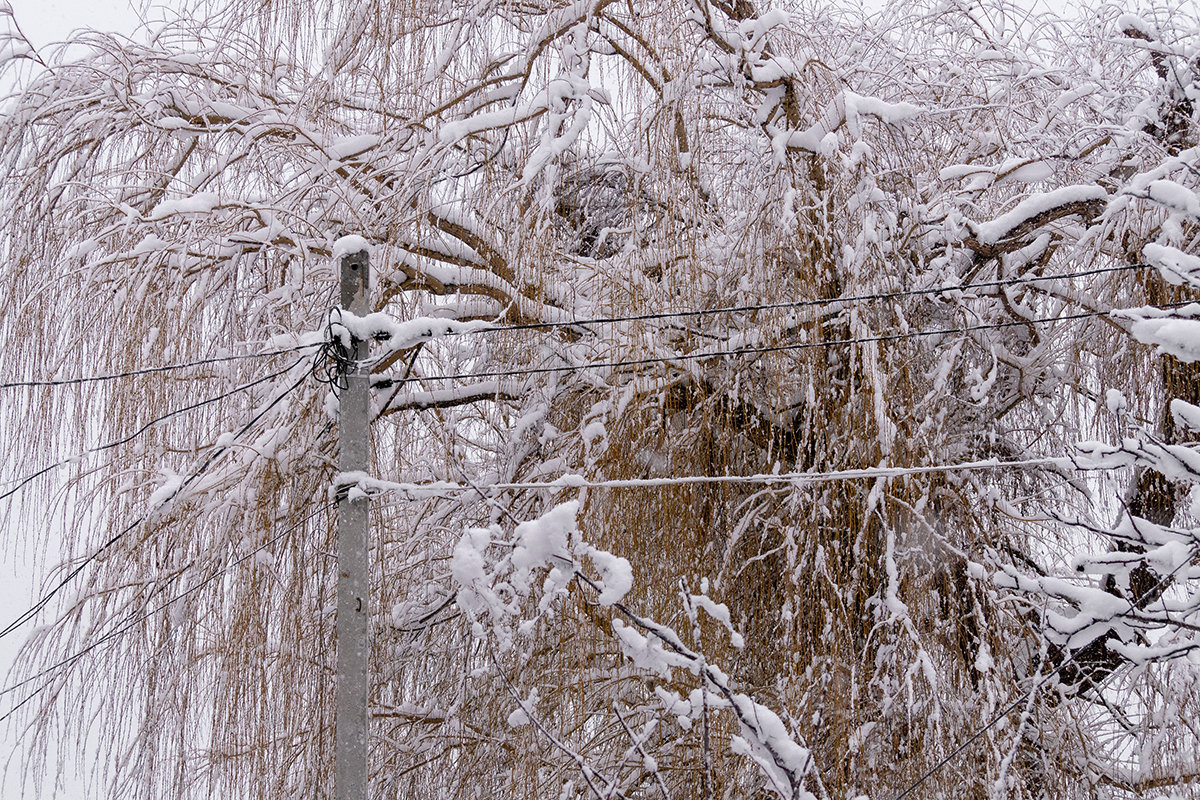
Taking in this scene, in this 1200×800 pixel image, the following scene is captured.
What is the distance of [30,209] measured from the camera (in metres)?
4.23

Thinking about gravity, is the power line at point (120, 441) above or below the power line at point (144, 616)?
above

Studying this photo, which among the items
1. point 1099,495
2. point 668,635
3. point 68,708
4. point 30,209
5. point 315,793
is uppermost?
point 30,209

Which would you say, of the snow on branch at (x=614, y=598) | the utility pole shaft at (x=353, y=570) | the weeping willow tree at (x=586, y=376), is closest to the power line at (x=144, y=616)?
the weeping willow tree at (x=586, y=376)

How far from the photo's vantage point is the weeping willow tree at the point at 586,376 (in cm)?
355

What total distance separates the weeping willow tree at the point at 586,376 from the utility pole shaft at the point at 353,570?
35cm

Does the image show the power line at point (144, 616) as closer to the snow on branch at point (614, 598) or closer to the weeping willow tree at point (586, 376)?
the weeping willow tree at point (586, 376)

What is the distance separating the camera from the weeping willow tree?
140 inches

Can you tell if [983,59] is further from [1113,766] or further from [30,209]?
[30,209]

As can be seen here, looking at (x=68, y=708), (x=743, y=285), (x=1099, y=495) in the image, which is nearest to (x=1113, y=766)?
(x=1099, y=495)

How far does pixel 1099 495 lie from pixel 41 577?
4.39m

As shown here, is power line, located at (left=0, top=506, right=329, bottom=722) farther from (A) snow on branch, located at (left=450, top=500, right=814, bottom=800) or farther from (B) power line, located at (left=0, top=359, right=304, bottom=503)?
(A) snow on branch, located at (left=450, top=500, right=814, bottom=800)

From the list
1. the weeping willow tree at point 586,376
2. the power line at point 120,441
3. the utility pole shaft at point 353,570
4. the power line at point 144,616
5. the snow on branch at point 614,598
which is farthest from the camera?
the power line at point 144,616

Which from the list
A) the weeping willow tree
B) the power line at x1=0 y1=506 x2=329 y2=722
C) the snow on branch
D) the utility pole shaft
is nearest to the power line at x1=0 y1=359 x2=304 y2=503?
the weeping willow tree

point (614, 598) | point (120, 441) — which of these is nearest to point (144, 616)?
point (120, 441)
